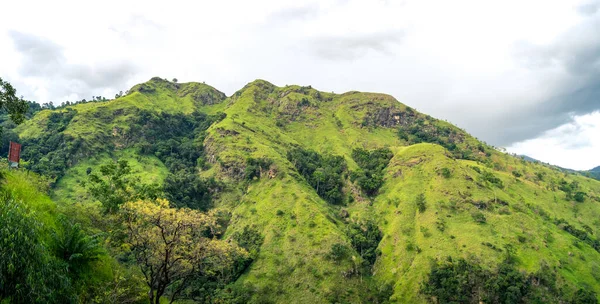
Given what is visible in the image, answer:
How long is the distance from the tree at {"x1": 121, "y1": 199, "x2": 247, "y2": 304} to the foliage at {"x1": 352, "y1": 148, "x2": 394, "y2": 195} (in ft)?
392

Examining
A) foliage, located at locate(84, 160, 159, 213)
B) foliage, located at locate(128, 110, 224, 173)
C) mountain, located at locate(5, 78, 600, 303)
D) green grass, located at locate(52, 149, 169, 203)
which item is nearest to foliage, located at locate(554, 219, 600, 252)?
mountain, located at locate(5, 78, 600, 303)

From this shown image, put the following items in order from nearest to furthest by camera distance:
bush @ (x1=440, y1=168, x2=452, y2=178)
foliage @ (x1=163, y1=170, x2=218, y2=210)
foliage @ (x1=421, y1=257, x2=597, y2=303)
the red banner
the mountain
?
the red banner < foliage @ (x1=421, y1=257, x2=597, y2=303) < the mountain < bush @ (x1=440, y1=168, x2=452, y2=178) < foliage @ (x1=163, y1=170, x2=218, y2=210)

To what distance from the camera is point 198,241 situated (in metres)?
30.1

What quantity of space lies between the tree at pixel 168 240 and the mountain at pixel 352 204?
1597 centimetres

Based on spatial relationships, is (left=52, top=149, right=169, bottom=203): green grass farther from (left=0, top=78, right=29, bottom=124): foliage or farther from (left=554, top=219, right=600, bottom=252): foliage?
(left=554, top=219, right=600, bottom=252): foliage

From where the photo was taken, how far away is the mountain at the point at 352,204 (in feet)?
304

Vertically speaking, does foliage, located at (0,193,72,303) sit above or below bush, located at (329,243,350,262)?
above

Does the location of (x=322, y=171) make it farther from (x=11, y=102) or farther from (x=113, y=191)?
(x=11, y=102)

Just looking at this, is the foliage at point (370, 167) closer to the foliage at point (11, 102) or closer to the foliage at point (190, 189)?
the foliage at point (190, 189)

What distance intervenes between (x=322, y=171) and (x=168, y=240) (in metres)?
126

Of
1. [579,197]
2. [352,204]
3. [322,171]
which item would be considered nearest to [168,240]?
[352,204]

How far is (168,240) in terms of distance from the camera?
29.1 meters

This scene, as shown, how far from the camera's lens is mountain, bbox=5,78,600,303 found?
9269 cm

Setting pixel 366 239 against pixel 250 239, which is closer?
pixel 250 239
